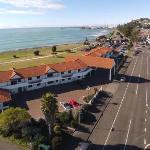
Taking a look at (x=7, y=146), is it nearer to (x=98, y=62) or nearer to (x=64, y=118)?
(x=64, y=118)

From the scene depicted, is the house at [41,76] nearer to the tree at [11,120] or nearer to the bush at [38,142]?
the tree at [11,120]

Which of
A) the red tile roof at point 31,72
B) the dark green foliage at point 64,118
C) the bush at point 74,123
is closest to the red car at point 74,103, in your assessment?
the dark green foliage at point 64,118

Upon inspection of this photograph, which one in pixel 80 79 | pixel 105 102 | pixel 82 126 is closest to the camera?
pixel 82 126

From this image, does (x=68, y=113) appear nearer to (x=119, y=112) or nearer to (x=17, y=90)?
(x=119, y=112)

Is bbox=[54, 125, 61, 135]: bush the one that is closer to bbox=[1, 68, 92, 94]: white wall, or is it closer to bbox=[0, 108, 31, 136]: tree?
bbox=[0, 108, 31, 136]: tree

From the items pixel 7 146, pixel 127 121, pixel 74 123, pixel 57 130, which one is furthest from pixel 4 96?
pixel 127 121

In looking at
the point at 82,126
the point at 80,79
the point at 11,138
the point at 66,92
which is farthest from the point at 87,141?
the point at 80,79
